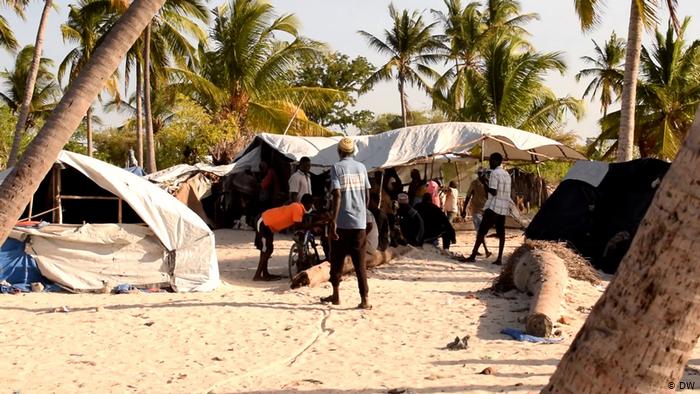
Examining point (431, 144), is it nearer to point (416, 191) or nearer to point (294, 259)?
point (416, 191)

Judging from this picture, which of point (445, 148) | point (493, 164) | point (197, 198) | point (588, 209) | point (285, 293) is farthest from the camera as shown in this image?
point (197, 198)

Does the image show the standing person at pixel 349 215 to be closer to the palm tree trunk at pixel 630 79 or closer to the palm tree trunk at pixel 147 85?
the palm tree trunk at pixel 630 79

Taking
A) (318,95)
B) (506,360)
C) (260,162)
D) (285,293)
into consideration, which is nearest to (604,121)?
(318,95)

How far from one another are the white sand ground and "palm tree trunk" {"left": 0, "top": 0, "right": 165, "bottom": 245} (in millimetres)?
1497

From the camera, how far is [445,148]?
44.5ft

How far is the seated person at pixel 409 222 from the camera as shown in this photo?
1260cm

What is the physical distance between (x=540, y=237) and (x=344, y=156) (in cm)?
567

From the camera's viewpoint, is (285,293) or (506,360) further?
(285,293)

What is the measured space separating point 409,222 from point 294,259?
3.65 meters

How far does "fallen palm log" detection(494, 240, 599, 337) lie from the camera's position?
243 inches

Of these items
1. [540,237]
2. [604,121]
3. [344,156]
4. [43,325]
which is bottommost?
[43,325]

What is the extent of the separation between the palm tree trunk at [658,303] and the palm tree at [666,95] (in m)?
23.6

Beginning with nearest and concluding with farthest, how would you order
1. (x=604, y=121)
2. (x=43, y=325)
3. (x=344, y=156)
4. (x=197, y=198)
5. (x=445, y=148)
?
(x=43, y=325) < (x=344, y=156) < (x=445, y=148) < (x=197, y=198) < (x=604, y=121)

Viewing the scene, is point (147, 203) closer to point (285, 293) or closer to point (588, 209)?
point (285, 293)
